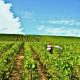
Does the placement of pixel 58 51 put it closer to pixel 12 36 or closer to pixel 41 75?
pixel 41 75

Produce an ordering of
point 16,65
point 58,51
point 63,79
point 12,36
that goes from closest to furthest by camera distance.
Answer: point 63,79, point 16,65, point 58,51, point 12,36

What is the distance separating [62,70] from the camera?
17.1 m

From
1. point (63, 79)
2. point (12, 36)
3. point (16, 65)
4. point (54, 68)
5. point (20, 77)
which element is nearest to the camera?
point (63, 79)

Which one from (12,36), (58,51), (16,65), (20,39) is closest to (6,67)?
(16,65)

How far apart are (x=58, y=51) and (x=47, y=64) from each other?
11474 millimetres

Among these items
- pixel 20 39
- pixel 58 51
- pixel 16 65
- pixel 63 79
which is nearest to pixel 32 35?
pixel 20 39

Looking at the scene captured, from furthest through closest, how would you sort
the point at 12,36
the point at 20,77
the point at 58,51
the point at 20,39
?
1. the point at 12,36
2. the point at 20,39
3. the point at 58,51
4. the point at 20,77

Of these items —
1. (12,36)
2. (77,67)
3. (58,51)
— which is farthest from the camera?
(12,36)

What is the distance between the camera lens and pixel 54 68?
17922mm

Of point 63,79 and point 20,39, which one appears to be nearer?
point 63,79

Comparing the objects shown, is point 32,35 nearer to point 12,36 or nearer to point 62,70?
point 12,36

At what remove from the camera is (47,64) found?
2022cm

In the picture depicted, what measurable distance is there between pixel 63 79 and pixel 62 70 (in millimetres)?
1529

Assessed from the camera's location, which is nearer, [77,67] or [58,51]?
[77,67]
